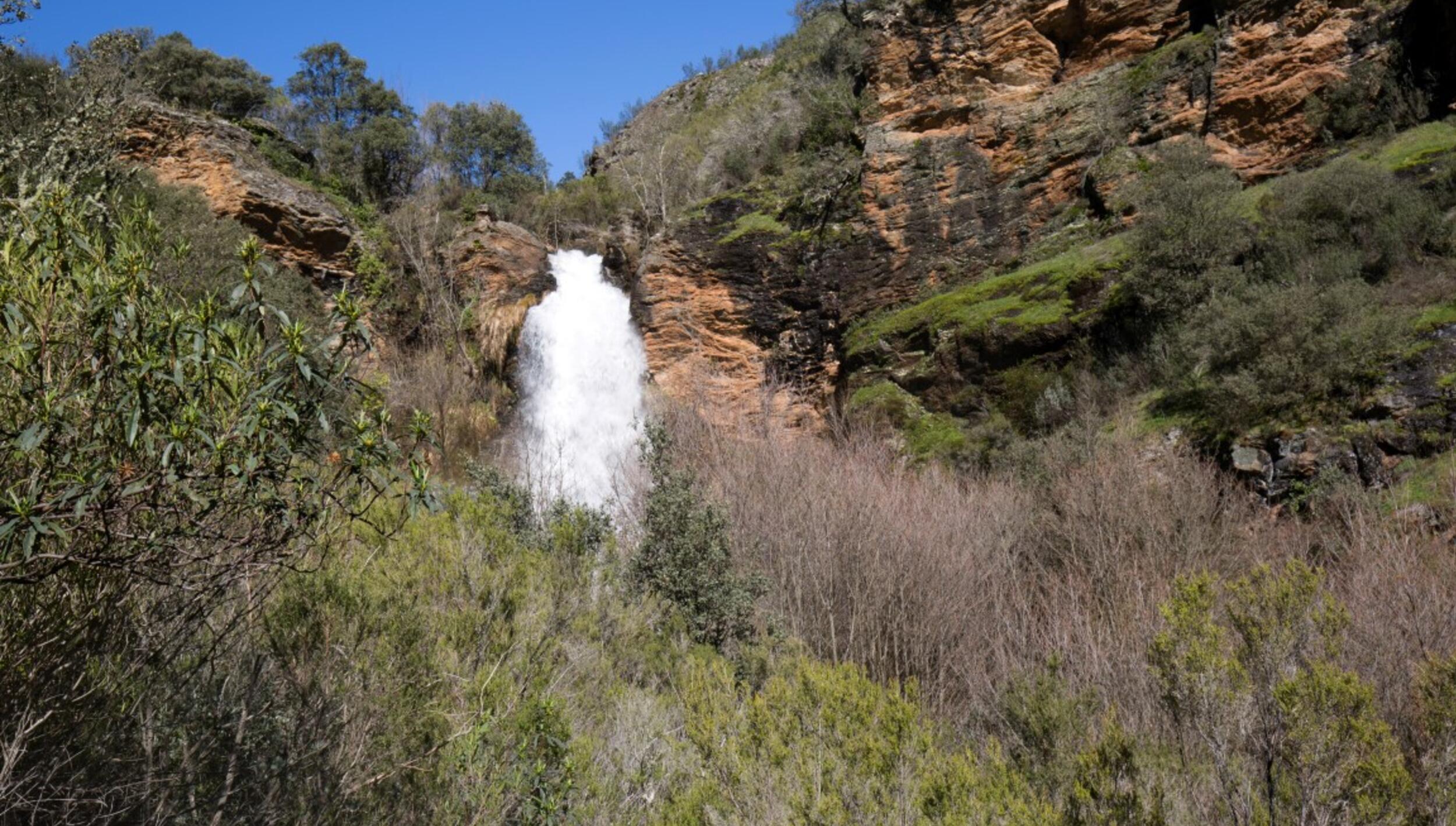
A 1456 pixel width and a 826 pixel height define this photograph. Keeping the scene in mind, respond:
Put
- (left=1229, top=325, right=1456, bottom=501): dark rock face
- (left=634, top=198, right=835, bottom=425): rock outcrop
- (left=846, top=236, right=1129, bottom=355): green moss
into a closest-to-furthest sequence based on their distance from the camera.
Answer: (left=1229, top=325, right=1456, bottom=501): dark rock face
(left=846, top=236, right=1129, bottom=355): green moss
(left=634, top=198, right=835, bottom=425): rock outcrop

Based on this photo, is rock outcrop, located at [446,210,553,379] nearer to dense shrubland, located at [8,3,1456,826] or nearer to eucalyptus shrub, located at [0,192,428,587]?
dense shrubland, located at [8,3,1456,826]

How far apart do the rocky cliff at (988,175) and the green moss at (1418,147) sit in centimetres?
114

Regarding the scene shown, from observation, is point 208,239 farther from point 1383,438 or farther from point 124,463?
point 1383,438

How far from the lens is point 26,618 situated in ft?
9.78

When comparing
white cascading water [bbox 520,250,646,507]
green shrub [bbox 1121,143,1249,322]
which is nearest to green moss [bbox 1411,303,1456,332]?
green shrub [bbox 1121,143,1249,322]

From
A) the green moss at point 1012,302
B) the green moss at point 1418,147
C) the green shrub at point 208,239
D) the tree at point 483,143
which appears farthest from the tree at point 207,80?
the green moss at point 1418,147

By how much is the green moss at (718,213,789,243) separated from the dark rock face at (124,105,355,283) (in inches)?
474

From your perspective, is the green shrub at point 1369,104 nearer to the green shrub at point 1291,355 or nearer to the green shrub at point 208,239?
the green shrub at point 1291,355

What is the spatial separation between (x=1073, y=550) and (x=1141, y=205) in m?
9.56

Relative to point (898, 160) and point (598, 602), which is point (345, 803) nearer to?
point (598, 602)

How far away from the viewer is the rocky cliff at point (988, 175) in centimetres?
1697

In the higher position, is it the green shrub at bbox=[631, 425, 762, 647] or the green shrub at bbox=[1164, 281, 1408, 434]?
the green shrub at bbox=[1164, 281, 1408, 434]

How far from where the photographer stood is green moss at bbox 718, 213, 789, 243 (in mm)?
23234

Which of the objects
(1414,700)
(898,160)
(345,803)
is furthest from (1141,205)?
(345,803)
